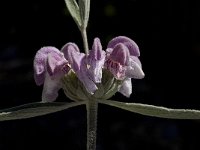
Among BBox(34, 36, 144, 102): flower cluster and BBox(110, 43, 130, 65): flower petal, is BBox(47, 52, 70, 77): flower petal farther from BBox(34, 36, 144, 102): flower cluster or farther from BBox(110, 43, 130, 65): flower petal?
BBox(110, 43, 130, 65): flower petal

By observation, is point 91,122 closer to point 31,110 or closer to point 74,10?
point 31,110

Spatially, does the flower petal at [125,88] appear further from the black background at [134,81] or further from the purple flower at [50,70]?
the black background at [134,81]

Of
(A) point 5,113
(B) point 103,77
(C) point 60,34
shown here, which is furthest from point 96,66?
(C) point 60,34

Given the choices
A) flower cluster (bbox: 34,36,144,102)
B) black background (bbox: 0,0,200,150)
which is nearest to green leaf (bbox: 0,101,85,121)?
flower cluster (bbox: 34,36,144,102)

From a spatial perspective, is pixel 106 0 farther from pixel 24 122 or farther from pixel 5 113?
pixel 5 113

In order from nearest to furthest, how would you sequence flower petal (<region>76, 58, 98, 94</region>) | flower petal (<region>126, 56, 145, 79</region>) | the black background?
flower petal (<region>76, 58, 98, 94</region>)
flower petal (<region>126, 56, 145, 79</region>)
the black background
